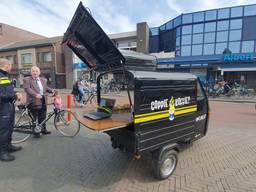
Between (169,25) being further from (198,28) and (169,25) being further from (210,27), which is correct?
(210,27)

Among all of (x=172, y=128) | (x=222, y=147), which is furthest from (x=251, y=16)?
(x=172, y=128)

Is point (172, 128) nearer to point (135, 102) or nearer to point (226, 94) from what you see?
point (135, 102)

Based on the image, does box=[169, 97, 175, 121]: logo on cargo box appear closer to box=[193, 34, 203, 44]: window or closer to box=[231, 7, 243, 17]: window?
box=[193, 34, 203, 44]: window

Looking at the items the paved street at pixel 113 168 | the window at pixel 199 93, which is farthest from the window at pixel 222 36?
the window at pixel 199 93

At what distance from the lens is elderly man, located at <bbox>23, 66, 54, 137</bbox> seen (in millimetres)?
4492

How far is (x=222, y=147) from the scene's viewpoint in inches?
170

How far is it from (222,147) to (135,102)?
3.09 meters

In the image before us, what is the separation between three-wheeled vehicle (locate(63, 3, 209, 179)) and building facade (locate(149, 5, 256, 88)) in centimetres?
1711

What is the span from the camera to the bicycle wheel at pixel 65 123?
5.10m

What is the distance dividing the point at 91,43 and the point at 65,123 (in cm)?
308

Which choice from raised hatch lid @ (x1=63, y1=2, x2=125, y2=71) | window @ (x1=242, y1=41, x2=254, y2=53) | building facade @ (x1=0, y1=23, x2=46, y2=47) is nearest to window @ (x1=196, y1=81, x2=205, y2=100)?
raised hatch lid @ (x1=63, y1=2, x2=125, y2=71)

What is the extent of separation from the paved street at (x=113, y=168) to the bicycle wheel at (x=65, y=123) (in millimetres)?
356

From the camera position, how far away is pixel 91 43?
119 inches

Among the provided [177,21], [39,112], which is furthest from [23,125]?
[177,21]
